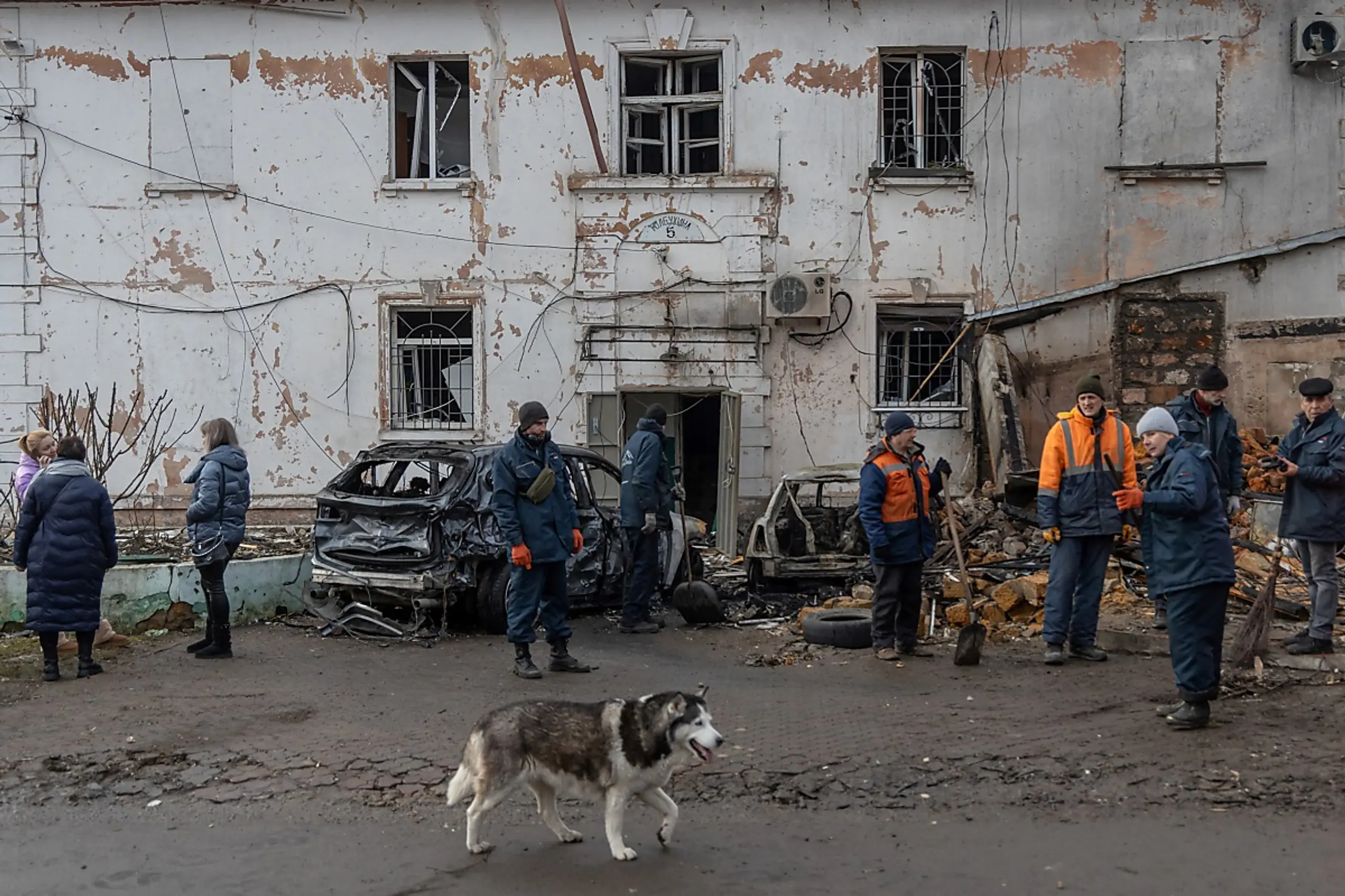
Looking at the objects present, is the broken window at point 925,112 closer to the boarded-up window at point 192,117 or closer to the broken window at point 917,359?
the broken window at point 917,359

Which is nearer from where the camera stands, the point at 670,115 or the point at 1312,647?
the point at 1312,647

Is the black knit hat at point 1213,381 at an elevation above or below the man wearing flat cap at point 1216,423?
above

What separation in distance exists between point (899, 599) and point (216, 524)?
17.0ft

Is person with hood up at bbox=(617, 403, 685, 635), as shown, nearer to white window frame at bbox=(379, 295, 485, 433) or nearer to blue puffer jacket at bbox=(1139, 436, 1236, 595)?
blue puffer jacket at bbox=(1139, 436, 1236, 595)

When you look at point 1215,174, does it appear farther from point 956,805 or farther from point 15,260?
point 15,260

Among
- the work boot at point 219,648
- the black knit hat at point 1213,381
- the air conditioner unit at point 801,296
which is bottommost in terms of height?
the work boot at point 219,648

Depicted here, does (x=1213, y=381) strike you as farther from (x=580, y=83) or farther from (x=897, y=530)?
(x=580, y=83)

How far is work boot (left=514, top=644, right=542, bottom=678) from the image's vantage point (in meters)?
8.79

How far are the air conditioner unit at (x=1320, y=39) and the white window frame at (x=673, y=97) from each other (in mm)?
6920

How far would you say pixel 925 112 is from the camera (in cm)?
1648

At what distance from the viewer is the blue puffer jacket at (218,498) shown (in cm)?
980

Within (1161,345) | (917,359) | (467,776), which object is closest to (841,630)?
(467,776)

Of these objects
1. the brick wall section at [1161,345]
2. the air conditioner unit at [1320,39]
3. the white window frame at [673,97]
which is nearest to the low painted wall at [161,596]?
the white window frame at [673,97]

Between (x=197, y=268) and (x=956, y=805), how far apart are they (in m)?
13.8
